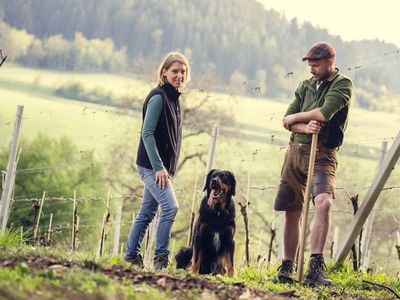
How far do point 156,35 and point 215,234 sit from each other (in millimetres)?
82877

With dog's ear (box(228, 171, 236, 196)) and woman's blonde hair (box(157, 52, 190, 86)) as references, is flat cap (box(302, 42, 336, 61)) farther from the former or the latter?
dog's ear (box(228, 171, 236, 196))

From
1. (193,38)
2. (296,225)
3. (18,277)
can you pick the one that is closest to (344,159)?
(193,38)

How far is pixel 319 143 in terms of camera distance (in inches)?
350

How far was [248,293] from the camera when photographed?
6.76 metres

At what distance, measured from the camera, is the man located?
8.65m

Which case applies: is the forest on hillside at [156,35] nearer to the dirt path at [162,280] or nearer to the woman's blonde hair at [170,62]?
the woman's blonde hair at [170,62]

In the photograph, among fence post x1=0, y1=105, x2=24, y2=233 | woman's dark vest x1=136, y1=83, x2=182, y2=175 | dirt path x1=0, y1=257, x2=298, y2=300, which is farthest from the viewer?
fence post x1=0, y1=105, x2=24, y2=233

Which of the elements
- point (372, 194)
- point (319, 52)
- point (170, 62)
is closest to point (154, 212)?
point (170, 62)

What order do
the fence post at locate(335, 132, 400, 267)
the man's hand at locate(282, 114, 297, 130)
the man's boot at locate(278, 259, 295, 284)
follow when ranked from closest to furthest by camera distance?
1. the man's hand at locate(282, 114, 297, 130)
2. the man's boot at locate(278, 259, 295, 284)
3. the fence post at locate(335, 132, 400, 267)

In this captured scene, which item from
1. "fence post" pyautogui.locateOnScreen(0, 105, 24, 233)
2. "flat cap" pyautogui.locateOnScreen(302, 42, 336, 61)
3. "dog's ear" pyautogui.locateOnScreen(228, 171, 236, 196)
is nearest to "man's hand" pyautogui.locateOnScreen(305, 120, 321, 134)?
"flat cap" pyautogui.locateOnScreen(302, 42, 336, 61)

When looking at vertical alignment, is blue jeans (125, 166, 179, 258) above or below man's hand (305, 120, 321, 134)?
below

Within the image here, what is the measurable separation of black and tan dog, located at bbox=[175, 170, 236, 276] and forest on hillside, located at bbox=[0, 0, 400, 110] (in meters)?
67.4

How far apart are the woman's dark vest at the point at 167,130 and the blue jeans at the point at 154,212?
0.17 m

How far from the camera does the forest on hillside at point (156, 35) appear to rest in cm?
8444
